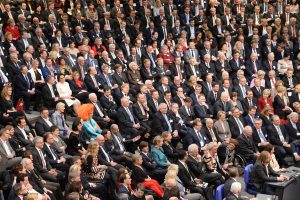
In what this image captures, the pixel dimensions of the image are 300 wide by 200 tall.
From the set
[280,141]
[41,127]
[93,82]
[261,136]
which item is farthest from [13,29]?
[280,141]

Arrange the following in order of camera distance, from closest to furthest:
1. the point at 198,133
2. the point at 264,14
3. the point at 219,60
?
the point at 198,133 < the point at 219,60 < the point at 264,14

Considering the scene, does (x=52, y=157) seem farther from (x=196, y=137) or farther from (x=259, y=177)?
(x=259, y=177)

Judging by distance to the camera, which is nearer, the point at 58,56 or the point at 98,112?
the point at 98,112

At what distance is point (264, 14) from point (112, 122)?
710 centimetres

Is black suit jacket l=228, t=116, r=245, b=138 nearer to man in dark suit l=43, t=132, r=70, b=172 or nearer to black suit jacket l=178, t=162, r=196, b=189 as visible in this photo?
black suit jacket l=178, t=162, r=196, b=189

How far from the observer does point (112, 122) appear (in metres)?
13.5

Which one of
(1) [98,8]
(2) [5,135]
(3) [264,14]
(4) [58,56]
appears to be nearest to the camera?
(2) [5,135]

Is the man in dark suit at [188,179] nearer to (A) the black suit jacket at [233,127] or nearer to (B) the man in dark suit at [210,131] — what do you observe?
(B) the man in dark suit at [210,131]

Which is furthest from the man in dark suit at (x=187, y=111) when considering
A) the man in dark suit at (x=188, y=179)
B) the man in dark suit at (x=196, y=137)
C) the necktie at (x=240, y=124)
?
the man in dark suit at (x=188, y=179)

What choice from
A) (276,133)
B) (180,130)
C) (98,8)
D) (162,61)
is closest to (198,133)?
(180,130)

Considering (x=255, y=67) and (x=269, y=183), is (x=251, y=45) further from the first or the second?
(x=269, y=183)

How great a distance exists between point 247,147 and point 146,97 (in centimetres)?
232

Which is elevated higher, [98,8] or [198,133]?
[98,8]

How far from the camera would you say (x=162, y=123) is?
1342 centimetres
